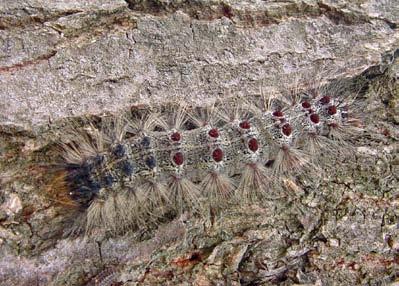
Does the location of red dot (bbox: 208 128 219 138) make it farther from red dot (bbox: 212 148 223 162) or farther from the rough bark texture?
the rough bark texture

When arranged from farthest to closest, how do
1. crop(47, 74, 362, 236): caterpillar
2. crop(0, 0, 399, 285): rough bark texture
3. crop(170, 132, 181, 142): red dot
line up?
crop(170, 132, 181, 142): red dot < crop(47, 74, 362, 236): caterpillar < crop(0, 0, 399, 285): rough bark texture

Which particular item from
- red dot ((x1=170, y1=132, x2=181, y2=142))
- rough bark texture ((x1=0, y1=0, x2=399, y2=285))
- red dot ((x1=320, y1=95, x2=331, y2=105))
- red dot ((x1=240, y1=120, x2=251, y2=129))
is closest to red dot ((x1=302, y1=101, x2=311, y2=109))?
red dot ((x1=320, y1=95, x2=331, y2=105))

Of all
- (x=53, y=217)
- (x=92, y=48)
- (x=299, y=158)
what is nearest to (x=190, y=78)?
(x=92, y=48)

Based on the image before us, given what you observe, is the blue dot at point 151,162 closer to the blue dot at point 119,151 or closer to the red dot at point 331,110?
the blue dot at point 119,151

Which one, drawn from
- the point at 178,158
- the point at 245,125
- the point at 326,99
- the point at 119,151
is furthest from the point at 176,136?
the point at 326,99

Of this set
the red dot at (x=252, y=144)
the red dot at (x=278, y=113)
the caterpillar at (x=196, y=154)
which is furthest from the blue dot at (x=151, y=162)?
the red dot at (x=278, y=113)

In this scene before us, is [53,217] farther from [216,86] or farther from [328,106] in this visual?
[328,106]
